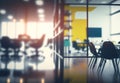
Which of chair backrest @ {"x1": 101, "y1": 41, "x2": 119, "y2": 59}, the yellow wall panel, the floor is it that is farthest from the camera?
the yellow wall panel

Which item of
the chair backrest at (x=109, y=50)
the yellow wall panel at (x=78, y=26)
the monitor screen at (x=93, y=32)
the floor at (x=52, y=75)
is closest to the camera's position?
the floor at (x=52, y=75)

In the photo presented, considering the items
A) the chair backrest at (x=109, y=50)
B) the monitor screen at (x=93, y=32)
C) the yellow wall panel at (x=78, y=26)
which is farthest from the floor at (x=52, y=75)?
the yellow wall panel at (x=78, y=26)

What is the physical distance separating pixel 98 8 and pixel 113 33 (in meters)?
2.06

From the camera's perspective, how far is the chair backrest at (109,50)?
171 inches

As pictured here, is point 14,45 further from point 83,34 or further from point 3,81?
A: point 83,34

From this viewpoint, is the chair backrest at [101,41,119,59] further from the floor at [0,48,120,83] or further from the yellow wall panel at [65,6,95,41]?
the yellow wall panel at [65,6,95,41]

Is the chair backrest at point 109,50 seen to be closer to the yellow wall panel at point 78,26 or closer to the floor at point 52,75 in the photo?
the floor at point 52,75

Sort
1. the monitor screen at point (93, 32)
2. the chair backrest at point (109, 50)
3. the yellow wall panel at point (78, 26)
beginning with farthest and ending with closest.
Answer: the yellow wall panel at point (78, 26)
the monitor screen at point (93, 32)
the chair backrest at point (109, 50)

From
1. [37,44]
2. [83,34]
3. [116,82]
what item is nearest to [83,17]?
[83,34]

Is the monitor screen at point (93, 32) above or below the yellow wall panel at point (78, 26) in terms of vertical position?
below

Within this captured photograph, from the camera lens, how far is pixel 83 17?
14.9 m

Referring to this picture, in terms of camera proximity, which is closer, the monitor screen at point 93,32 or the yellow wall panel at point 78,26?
the monitor screen at point 93,32

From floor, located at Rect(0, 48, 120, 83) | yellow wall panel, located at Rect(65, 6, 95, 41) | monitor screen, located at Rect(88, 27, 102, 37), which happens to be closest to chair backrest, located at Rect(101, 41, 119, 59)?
floor, located at Rect(0, 48, 120, 83)

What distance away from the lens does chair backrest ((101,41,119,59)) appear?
4.35 meters
